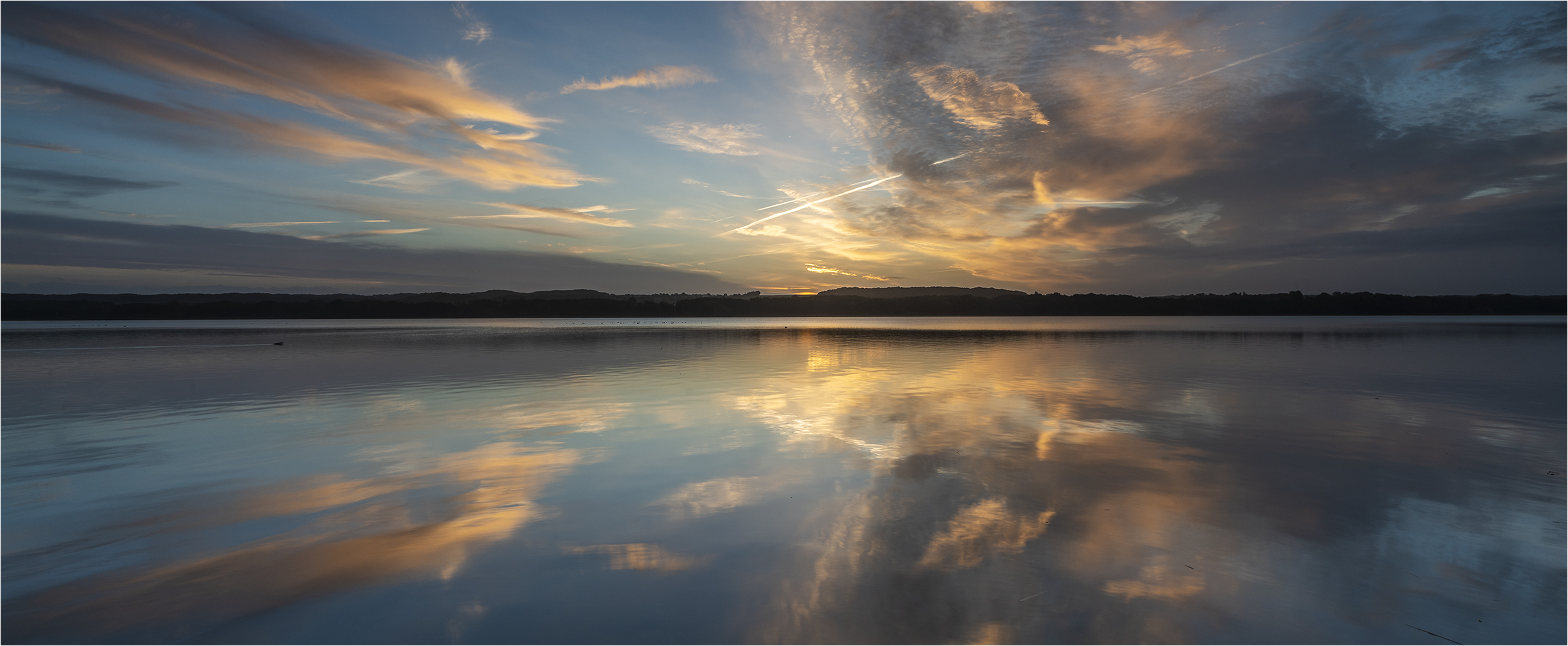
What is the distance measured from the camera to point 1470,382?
1780 cm

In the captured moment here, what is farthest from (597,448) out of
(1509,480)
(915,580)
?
(1509,480)

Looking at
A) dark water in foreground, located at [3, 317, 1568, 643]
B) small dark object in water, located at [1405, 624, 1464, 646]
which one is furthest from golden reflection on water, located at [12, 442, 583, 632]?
small dark object in water, located at [1405, 624, 1464, 646]

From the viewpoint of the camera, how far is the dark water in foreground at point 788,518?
4.52 m

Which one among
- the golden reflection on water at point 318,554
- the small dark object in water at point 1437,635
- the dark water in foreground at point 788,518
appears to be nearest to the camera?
the small dark object in water at point 1437,635

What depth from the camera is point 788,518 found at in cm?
664

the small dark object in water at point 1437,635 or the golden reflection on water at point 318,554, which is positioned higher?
the small dark object in water at point 1437,635

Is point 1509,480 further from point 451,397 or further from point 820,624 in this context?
point 451,397

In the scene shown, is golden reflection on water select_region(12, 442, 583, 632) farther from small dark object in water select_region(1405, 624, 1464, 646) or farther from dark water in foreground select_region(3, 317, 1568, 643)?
small dark object in water select_region(1405, 624, 1464, 646)

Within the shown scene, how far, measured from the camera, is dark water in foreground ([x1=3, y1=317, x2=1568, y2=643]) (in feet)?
14.8

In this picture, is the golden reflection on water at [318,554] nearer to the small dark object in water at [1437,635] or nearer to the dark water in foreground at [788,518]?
the dark water in foreground at [788,518]

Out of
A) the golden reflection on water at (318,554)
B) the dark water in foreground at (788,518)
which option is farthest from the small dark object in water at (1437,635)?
the golden reflection on water at (318,554)

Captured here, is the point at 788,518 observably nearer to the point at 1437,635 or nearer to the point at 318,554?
the point at 318,554

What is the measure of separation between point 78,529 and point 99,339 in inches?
2250

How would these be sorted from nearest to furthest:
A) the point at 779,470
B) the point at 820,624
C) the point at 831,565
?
the point at 820,624 < the point at 831,565 < the point at 779,470
